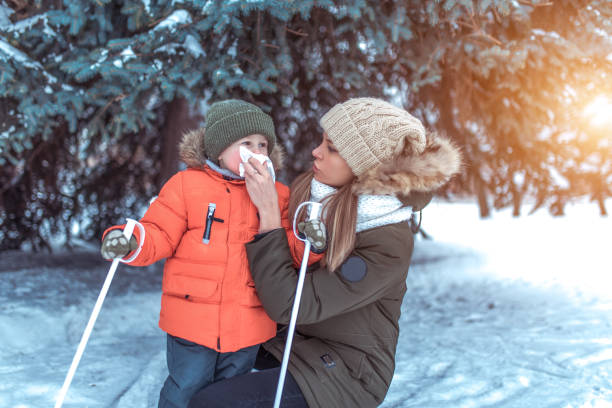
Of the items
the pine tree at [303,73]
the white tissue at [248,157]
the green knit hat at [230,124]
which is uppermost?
the pine tree at [303,73]

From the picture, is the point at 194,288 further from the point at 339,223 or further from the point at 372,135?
the point at 372,135

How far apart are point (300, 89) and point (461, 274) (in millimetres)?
3548

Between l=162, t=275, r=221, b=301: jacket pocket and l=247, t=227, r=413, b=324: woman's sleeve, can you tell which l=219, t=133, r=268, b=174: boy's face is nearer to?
l=247, t=227, r=413, b=324: woman's sleeve

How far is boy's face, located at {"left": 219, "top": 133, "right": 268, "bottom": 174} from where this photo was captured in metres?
2.13

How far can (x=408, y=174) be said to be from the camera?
6.23 ft

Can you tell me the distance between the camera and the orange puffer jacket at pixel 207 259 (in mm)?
1906

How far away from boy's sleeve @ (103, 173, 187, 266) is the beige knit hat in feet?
2.52

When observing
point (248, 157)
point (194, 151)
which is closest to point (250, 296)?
point (248, 157)

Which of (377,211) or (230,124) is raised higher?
(230,124)

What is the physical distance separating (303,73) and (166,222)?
9.29ft

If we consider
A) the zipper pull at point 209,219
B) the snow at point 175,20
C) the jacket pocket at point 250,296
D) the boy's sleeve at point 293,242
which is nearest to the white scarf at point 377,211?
the boy's sleeve at point 293,242

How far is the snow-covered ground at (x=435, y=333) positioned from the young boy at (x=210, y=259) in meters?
0.89

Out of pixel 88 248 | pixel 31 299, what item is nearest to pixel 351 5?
pixel 31 299

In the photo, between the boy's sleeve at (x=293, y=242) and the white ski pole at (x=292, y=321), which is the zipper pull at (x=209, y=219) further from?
the white ski pole at (x=292, y=321)
